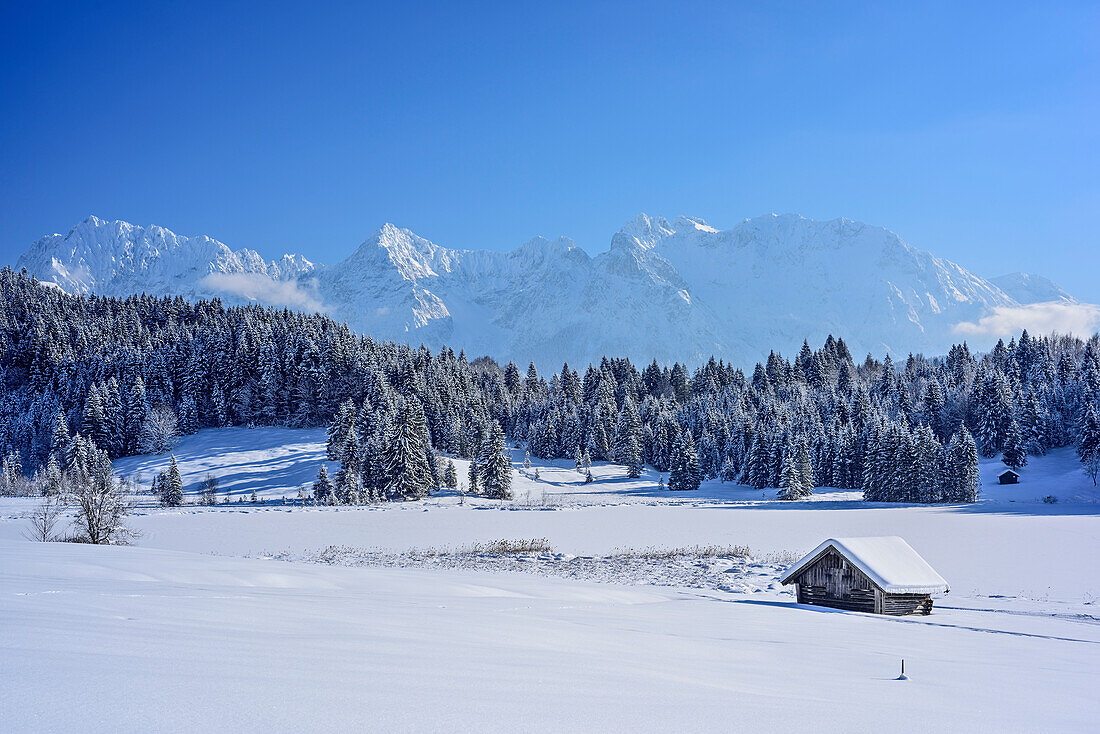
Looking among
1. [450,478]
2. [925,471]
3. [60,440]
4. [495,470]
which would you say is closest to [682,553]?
[495,470]

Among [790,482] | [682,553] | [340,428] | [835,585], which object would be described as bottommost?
[790,482]

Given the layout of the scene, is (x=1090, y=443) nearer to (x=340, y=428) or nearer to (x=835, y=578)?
(x=835, y=578)

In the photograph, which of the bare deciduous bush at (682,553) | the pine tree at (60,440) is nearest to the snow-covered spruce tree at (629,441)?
the bare deciduous bush at (682,553)

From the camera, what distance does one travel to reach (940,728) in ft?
15.0

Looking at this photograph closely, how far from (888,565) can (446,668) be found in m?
18.6

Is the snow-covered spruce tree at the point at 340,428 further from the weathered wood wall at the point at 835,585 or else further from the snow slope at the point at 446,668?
the snow slope at the point at 446,668

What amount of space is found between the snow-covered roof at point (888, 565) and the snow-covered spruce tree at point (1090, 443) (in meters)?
81.2

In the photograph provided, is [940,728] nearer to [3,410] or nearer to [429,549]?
[429,549]

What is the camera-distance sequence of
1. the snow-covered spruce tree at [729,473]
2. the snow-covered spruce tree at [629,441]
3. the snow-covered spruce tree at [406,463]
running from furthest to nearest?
the snow-covered spruce tree at [629,441], the snow-covered spruce tree at [729,473], the snow-covered spruce tree at [406,463]

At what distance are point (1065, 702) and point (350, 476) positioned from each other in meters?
67.3

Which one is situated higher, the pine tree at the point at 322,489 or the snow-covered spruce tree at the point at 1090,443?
the snow-covered spruce tree at the point at 1090,443

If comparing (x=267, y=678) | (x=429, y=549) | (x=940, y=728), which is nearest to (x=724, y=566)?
(x=429, y=549)

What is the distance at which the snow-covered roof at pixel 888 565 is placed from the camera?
18.5 meters

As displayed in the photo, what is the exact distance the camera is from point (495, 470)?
257 feet
